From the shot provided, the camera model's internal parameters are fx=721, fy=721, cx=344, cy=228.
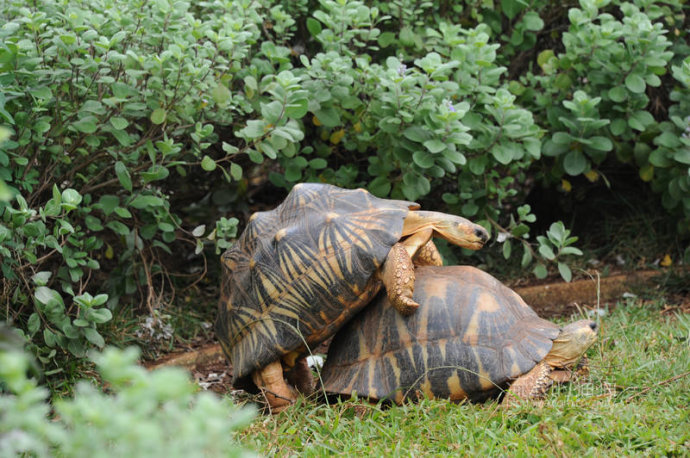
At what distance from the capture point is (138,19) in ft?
13.0

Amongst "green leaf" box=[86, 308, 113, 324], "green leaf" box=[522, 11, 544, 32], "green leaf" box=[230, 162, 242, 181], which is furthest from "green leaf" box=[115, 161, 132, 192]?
"green leaf" box=[522, 11, 544, 32]

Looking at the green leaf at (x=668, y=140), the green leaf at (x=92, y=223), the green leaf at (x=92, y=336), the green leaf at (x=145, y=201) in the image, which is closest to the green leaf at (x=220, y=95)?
the green leaf at (x=145, y=201)

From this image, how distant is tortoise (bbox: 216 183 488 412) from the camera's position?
10.6 feet

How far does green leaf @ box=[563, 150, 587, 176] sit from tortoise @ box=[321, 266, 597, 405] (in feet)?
6.66

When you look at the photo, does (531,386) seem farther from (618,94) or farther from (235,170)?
(618,94)

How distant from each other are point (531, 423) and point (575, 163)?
8.94 feet

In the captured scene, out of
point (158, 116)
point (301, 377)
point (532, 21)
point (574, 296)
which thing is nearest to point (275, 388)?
point (301, 377)

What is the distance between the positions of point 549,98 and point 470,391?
9.29 ft

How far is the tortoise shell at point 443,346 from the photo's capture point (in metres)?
3.11

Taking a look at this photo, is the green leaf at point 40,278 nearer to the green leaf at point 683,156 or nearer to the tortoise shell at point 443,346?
the tortoise shell at point 443,346

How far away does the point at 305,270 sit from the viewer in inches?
130

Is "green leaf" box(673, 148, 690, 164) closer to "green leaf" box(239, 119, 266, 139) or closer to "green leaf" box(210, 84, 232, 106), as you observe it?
"green leaf" box(239, 119, 266, 139)

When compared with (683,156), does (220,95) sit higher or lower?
higher

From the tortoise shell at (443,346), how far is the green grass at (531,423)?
0.09 meters
